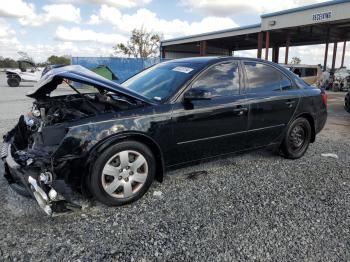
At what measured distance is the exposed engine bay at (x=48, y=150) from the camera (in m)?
2.82

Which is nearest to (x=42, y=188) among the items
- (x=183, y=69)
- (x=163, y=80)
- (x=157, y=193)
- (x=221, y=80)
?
(x=157, y=193)

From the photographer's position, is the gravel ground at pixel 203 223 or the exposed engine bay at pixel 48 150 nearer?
the gravel ground at pixel 203 223

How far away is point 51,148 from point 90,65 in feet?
55.6

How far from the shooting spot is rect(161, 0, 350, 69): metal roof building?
19719 mm

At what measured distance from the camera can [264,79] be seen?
4.51 m

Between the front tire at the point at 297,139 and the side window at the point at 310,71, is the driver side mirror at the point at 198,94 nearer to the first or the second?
the front tire at the point at 297,139

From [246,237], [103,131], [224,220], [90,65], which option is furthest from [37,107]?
[90,65]

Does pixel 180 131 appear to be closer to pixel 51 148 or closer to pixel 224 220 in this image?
pixel 224 220

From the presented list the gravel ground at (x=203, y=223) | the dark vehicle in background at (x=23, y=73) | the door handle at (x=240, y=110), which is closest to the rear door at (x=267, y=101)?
the door handle at (x=240, y=110)

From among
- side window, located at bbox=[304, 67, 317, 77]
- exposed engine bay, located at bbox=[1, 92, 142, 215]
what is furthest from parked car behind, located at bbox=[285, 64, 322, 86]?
exposed engine bay, located at bbox=[1, 92, 142, 215]

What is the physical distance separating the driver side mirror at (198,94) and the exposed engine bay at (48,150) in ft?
1.91

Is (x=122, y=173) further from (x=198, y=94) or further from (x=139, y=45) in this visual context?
(x=139, y=45)

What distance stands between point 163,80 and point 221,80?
2.44 feet

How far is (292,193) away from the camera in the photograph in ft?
12.1
